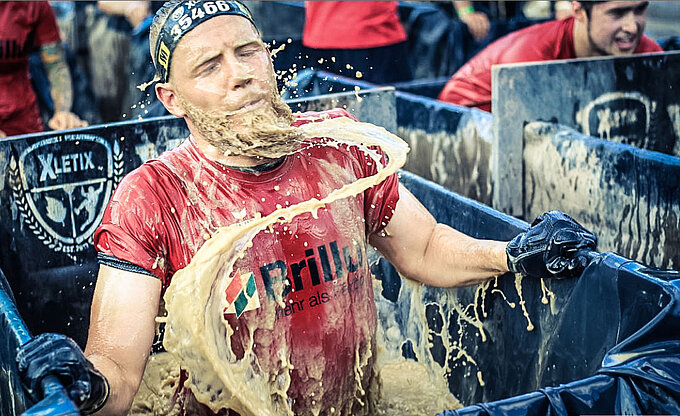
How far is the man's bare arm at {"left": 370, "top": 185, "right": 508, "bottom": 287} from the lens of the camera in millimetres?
2664

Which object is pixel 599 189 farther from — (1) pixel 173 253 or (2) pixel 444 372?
(1) pixel 173 253

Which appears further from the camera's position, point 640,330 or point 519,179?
point 519,179

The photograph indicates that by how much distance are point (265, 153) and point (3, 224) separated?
64.9 inches

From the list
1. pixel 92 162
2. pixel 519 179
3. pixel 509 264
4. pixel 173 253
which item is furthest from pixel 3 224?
pixel 519 179

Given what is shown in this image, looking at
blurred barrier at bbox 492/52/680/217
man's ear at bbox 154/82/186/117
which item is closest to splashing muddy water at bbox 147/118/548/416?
man's ear at bbox 154/82/186/117

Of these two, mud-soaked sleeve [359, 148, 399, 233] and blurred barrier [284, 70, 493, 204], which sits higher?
mud-soaked sleeve [359, 148, 399, 233]

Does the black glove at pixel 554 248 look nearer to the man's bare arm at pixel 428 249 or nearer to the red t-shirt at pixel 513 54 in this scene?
the man's bare arm at pixel 428 249

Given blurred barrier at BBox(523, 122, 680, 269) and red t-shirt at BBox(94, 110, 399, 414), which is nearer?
red t-shirt at BBox(94, 110, 399, 414)

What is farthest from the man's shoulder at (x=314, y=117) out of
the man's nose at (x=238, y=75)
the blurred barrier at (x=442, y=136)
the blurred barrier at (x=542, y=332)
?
the blurred barrier at (x=442, y=136)

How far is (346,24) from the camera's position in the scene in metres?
6.06

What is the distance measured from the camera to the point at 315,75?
505cm

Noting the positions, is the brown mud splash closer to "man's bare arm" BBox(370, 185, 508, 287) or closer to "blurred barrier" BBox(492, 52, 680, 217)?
"man's bare arm" BBox(370, 185, 508, 287)

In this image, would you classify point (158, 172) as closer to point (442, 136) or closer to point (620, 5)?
point (442, 136)

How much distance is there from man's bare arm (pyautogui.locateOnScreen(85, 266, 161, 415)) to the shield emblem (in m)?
1.45
